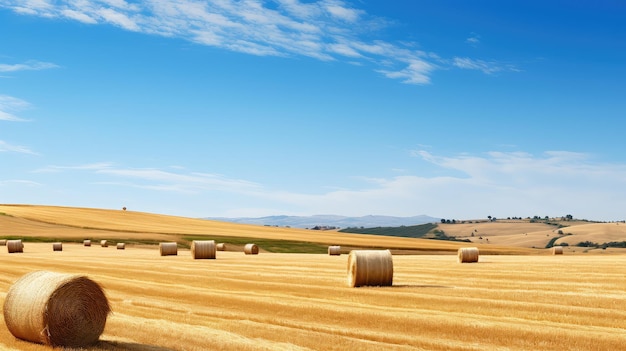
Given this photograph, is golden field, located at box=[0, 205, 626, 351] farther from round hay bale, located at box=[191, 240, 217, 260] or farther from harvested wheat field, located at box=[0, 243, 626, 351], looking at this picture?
round hay bale, located at box=[191, 240, 217, 260]

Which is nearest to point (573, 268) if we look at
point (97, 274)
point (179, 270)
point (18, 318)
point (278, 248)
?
point (179, 270)

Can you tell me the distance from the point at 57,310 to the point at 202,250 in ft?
87.5

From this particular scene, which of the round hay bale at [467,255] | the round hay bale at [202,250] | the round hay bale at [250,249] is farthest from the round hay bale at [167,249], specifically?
the round hay bale at [467,255]

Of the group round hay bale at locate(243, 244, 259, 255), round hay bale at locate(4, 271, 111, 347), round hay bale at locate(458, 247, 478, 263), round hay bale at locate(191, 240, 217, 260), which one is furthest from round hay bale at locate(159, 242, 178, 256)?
round hay bale at locate(4, 271, 111, 347)

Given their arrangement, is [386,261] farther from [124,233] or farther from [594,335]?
[124,233]

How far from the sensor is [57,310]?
12.4 metres

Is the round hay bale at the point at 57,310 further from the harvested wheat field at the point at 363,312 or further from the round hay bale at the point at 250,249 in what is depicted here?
the round hay bale at the point at 250,249

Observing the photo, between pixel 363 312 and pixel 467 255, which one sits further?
pixel 467 255

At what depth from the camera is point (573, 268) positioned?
28.4m

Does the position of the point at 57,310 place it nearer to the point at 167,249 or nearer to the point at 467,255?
the point at 467,255

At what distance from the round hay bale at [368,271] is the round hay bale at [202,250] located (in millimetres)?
18397

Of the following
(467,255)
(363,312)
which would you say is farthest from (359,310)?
(467,255)

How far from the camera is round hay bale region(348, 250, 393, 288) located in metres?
21.6

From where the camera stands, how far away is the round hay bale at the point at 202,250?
38844 mm
